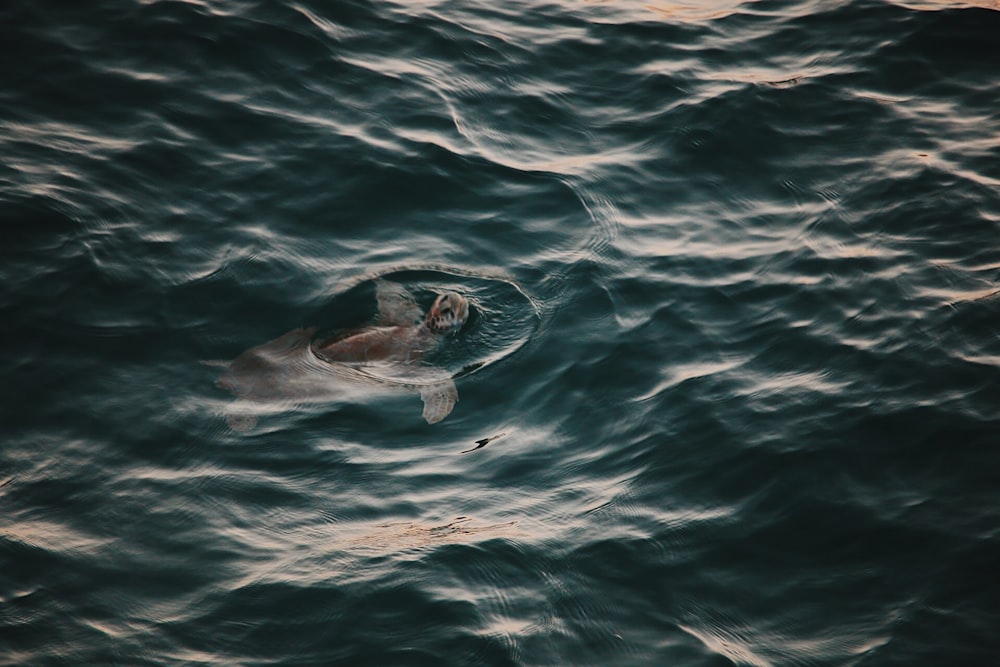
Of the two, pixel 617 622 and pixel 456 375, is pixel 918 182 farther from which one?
pixel 617 622

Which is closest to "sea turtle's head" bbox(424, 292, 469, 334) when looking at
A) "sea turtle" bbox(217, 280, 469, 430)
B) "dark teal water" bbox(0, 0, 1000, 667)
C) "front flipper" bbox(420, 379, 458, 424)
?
"sea turtle" bbox(217, 280, 469, 430)

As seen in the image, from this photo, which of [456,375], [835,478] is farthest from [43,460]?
[835,478]

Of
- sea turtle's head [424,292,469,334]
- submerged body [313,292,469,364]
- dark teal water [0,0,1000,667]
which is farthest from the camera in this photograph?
sea turtle's head [424,292,469,334]

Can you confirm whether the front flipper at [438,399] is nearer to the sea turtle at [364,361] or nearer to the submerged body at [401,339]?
the sea turtle at [364,361]

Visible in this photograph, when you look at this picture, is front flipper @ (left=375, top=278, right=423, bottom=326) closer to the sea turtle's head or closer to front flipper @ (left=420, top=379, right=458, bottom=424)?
the sea turtle's head

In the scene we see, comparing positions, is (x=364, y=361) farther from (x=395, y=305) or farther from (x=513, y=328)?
(x=513, y=328)

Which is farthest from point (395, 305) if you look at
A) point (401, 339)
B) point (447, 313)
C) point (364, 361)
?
point (364, 361)
